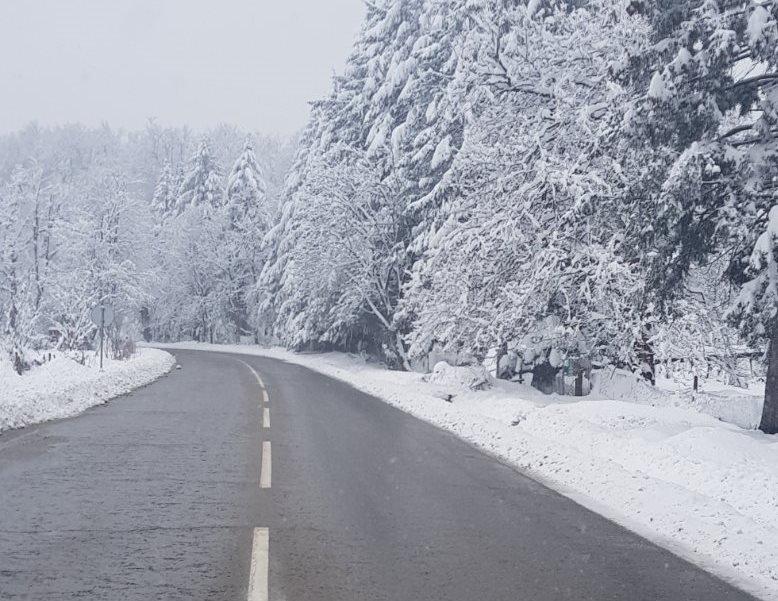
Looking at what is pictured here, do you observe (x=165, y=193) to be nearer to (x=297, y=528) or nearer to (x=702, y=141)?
(x=702, y=141)

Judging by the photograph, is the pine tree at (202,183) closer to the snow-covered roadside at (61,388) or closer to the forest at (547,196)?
Answer: the forest at (547,196)

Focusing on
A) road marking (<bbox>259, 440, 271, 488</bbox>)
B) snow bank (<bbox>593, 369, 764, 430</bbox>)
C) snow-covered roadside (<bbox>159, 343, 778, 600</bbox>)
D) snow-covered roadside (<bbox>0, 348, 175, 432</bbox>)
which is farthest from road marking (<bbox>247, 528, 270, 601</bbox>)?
snow bank (<bbox>593, 369, 764, 430</bbox>)

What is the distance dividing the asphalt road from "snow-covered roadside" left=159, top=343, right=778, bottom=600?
42cm

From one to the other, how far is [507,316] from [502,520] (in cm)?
1036

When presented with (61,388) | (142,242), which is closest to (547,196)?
(61,388)

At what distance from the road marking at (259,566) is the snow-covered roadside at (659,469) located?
11.3 ft

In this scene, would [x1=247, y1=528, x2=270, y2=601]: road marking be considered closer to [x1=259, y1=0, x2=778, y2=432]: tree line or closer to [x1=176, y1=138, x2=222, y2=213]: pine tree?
[x1=259, y1=0, x2=778, y2=432]: tree line

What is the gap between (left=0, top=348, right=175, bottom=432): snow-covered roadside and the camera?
13.8 metres

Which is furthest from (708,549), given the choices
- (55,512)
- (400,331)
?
(400,331)

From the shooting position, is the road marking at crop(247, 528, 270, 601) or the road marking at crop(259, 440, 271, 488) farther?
the road marking at crop(259, 440, 271, 488)

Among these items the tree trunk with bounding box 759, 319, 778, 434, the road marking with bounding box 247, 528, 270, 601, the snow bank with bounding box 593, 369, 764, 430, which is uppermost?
the tree trunk with bounding box 759, 319, 778, 434

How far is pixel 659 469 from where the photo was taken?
366 inches

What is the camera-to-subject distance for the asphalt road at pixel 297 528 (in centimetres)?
529

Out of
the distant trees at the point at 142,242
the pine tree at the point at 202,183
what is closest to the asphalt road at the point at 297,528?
the distant trees at the point at 142,242
